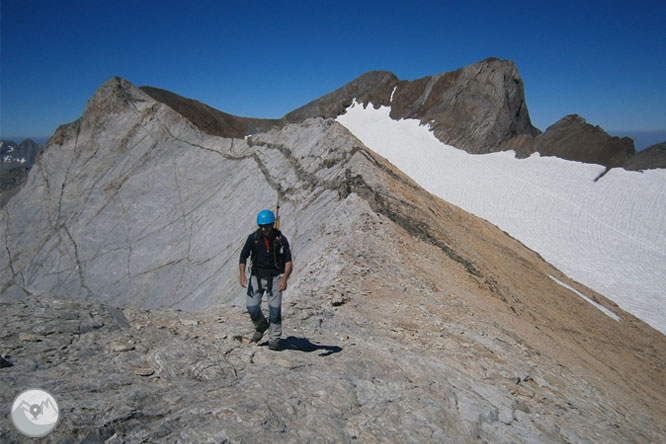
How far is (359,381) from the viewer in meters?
4.58

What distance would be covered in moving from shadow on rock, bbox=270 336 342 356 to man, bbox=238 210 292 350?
8.8 inches

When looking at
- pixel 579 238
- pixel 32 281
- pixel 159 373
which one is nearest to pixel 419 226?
pixel 159 373

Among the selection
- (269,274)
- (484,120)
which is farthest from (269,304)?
(484,120)

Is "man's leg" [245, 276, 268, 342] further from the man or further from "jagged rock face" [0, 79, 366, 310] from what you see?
"jagged rock face" [0, 79, 366, 310]

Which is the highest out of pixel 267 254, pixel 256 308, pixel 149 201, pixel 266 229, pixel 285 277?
pixel 149 201

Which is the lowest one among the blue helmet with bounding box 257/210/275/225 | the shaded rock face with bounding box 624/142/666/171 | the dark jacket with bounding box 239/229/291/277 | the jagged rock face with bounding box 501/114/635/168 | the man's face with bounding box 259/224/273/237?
the dark jacket with bounding box 239/229/291/277

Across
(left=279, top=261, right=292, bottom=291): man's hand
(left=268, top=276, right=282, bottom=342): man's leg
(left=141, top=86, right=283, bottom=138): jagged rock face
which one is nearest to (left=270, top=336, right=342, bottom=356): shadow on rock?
(left=268, top=276, right=282, bottom=342): man's leg

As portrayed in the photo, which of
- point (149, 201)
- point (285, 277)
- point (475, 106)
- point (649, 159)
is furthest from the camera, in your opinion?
point (475, 106)

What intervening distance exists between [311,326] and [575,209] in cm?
3027

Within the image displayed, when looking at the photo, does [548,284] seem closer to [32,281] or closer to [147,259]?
[147,259]

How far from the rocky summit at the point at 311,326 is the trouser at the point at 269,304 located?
29 cm

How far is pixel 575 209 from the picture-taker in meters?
30.6

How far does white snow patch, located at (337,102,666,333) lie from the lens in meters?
22.1

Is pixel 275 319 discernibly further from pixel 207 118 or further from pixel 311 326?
pixel 207 118
